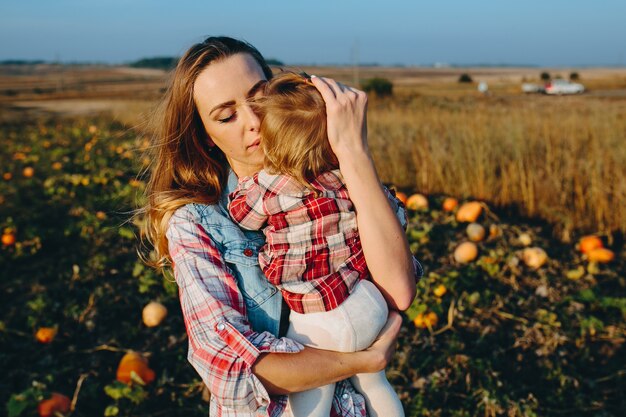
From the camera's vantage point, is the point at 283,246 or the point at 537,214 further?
the point at 537,214

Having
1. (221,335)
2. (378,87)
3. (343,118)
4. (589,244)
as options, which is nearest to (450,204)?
(589,244)

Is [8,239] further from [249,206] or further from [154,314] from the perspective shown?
[249,206]

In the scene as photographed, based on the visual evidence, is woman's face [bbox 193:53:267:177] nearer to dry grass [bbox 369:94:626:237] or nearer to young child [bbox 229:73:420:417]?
young child [bbox 229:73:420:417]

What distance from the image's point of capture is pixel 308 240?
1561 millimetres

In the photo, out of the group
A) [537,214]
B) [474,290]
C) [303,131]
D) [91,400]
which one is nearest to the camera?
[303,131]

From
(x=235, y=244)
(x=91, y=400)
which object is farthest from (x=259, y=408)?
(x=91, y=400)

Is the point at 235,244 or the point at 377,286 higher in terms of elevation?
the point at 235,244

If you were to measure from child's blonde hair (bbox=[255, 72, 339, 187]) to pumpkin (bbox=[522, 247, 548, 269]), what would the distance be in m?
3.53

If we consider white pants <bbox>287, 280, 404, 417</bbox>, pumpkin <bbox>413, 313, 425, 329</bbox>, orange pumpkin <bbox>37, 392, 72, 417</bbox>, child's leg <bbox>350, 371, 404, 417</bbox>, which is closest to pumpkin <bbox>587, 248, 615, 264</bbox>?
pumpkin <bbox>413, 313, 425, 329</bbox>

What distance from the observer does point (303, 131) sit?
1.58 metres

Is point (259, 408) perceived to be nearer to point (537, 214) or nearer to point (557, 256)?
point (557, 256)

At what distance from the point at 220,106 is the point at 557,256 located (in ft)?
13.5

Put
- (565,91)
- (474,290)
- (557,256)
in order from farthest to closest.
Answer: (565,91), (557,256), (474,290)

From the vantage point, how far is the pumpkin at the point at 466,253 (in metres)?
4.72
